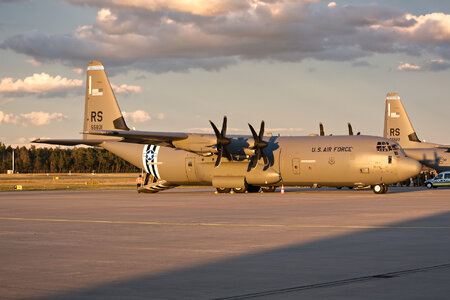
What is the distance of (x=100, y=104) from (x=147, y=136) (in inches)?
407

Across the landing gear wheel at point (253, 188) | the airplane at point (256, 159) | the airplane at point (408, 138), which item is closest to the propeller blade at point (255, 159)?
the airplane at point (256, 159)

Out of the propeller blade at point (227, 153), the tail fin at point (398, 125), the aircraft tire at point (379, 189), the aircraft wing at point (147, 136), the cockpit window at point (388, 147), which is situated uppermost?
the tail fin at point (398, 125)

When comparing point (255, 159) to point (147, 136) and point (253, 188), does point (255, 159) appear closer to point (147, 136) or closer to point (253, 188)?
point (253, 188)

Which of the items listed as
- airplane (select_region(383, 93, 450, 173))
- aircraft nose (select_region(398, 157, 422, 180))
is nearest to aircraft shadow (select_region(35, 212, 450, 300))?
aircraft nose (select_region(398, 157, 422, 180))

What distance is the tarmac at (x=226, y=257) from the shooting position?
9.36 metres

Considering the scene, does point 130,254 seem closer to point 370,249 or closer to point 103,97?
point 370,249

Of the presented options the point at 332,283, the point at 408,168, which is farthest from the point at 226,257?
the point at 408,168

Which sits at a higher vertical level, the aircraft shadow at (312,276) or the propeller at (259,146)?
the propeller at (259,146)

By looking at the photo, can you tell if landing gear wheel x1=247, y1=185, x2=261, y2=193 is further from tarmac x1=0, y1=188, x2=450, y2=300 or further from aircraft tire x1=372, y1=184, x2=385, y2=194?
tarmac x1=0, y1=188, x2=450, y2=300

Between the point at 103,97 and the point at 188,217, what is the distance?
100.0 feet

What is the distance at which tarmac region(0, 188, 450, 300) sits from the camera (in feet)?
30.7

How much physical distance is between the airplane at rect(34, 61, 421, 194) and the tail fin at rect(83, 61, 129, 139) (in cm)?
160

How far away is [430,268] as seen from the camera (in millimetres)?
11250

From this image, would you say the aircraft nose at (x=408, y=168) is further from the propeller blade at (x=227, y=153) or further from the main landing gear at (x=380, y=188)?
the propeller blade at (x=227, y=153)
